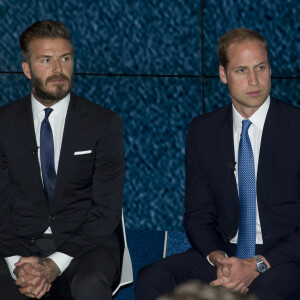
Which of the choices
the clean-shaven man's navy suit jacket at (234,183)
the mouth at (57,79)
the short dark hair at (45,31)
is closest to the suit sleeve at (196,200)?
the clean-shaven man's navy suit jacket at (234,183)

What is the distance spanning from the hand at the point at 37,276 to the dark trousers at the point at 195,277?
0.34 metres

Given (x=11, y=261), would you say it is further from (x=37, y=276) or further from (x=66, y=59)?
(x=66, y=59)

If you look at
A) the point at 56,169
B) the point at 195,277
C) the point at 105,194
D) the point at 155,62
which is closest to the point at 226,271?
the point at 195,277

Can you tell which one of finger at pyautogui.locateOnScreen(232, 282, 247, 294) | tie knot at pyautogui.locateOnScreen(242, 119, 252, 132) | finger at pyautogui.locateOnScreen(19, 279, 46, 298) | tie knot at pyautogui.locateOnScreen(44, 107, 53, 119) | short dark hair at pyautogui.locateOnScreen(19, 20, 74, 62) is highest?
short dark hair at pyautogui.locateOnScreen(19, 20, 74, 62)

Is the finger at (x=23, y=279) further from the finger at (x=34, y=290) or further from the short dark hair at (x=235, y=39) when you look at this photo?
the short dark hair at (x=235, y=39)

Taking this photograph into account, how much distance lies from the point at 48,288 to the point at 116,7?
175 cm

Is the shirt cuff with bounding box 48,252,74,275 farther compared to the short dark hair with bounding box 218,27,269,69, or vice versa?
the short dark hair with bounding box 218,27,269,69

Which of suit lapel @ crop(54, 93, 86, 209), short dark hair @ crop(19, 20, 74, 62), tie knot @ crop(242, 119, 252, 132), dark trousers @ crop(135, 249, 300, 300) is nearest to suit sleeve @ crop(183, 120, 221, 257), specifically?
dark trousers @ crop(135, 249, 300, 300)

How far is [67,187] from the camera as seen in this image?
8.07 feet

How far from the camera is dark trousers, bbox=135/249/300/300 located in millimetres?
2178

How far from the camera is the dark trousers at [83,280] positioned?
7.04 ft

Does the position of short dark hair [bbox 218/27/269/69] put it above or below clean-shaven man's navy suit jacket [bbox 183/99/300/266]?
above

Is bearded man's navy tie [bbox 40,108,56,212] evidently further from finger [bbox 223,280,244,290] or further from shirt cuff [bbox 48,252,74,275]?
finger [bbox 223,280,244,290]

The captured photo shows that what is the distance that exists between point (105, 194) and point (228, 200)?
524mm
